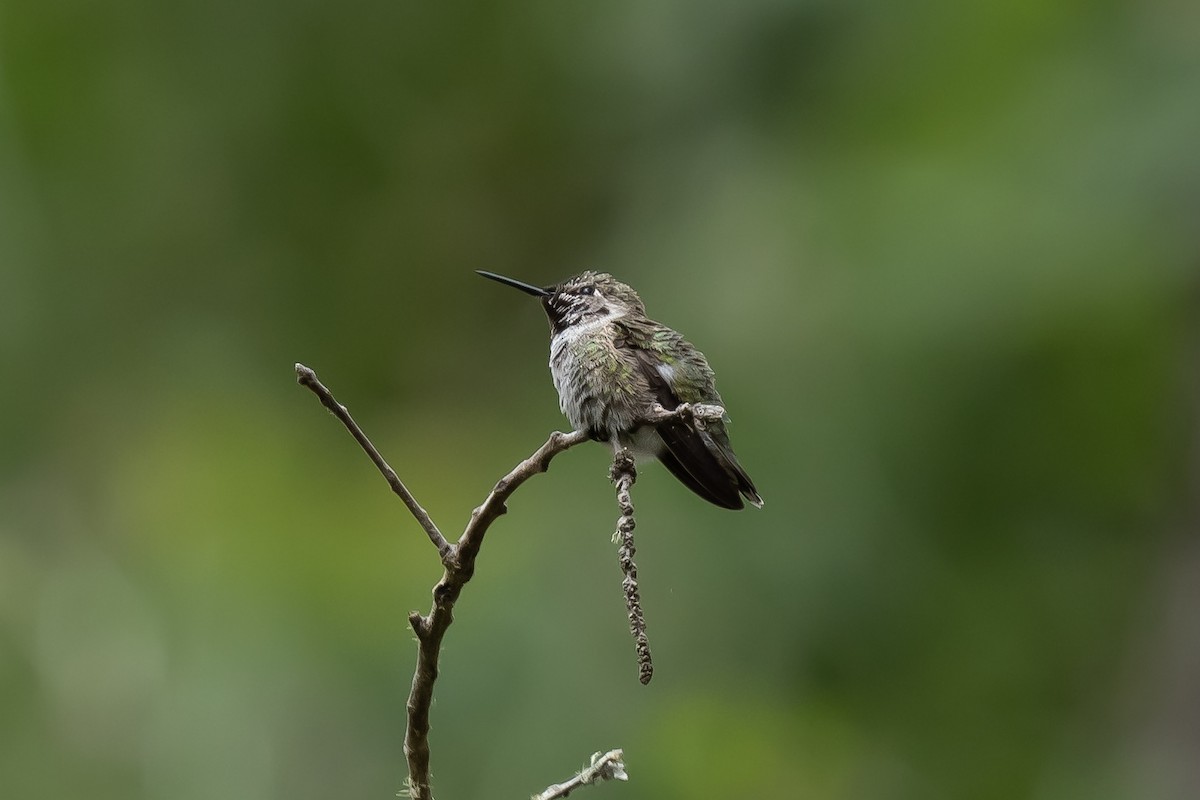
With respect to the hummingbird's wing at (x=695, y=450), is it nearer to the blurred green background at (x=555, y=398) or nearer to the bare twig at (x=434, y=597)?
the bare twig at (x=434, y=597)

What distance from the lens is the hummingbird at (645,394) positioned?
9.44 ft

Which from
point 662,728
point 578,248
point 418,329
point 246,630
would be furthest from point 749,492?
point 418,329

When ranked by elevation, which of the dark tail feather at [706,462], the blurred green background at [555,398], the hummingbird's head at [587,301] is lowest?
the dark tail feather at [706,462]

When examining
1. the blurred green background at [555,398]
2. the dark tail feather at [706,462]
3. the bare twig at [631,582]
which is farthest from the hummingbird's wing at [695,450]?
the blurred green background at [555,398]

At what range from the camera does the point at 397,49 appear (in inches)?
326

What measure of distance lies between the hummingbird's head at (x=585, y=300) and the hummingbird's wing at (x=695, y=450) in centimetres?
26

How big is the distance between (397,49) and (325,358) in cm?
197

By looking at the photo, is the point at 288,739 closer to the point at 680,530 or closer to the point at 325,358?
the point at 680,530

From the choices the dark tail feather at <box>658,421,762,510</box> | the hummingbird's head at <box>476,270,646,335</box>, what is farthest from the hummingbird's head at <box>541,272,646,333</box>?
the dark tail feather at <box>658,421,762,510</box>

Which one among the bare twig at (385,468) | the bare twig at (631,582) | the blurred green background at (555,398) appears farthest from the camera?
the blurred green background at (555,398)

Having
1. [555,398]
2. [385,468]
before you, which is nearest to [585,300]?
[385,468]

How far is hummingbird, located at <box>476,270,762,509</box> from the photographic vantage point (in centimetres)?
288

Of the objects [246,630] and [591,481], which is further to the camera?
[591,481]

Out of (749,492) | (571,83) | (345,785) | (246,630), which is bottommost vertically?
(749,492)
